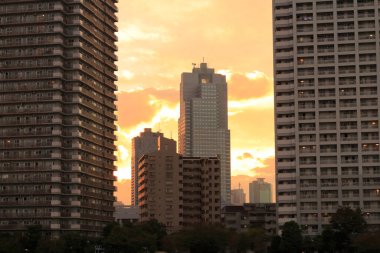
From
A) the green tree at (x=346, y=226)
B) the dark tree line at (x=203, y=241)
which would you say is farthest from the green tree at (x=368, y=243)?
the green tree at (x=346, y=226)

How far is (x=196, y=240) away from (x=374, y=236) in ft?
156

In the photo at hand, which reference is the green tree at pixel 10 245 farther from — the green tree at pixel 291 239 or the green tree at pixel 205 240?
the green tree at pixel 291 239

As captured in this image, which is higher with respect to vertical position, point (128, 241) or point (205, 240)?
point (128, 241)

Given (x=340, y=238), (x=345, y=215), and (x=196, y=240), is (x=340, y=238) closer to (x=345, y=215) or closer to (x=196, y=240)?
(x=345, y=215)

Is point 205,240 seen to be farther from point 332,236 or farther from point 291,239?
point 332,236

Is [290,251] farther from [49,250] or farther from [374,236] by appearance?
[49,250]

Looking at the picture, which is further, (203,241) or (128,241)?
(203,241)

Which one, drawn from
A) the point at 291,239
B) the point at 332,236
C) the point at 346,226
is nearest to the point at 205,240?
the point at 291,239

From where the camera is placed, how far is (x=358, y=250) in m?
176

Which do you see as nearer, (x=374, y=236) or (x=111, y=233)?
(x=374, y=236)

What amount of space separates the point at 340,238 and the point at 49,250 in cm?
7387

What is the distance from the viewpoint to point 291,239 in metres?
192

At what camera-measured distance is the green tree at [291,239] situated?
191 metres

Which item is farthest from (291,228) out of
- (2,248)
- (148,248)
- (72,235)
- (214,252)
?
(2,248)
